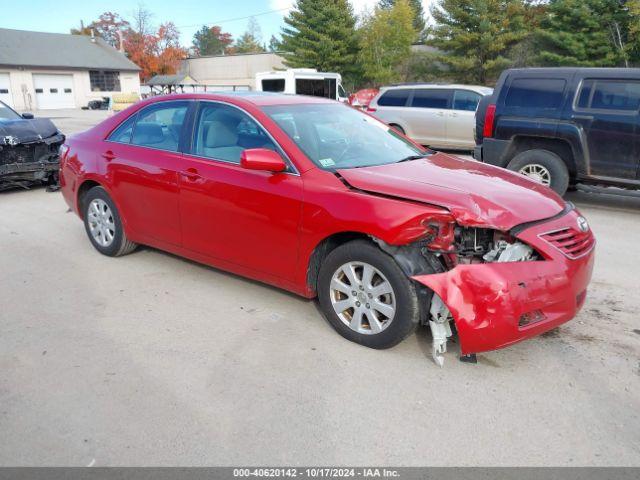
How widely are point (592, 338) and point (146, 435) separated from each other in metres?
3.00

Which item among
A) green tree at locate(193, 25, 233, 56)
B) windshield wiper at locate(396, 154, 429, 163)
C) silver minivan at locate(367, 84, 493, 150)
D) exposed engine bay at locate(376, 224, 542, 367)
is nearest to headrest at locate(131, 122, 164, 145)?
windshield wiper at locate(396, 154, 429, 163)

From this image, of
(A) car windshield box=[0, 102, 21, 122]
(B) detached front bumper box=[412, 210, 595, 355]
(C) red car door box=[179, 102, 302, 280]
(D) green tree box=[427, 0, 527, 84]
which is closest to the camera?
(B) detached front bumper box=[412, 210, 595, 355]

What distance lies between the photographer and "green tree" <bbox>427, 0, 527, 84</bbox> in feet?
107

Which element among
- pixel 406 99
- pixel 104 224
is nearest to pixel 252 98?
pixel 104 224

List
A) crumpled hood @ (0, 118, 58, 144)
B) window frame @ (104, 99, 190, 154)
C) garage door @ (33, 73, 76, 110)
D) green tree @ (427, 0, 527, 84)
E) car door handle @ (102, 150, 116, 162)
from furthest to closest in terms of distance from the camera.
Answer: garage door @ (33, 73, 76, 110)
green tree @ (427, 0, 527, 84)
crumpled hood @ (0, 118, 58, 144)
car door handle @ (102, 150, 116, 162)
window frame @ (104, 99, 190, 154)

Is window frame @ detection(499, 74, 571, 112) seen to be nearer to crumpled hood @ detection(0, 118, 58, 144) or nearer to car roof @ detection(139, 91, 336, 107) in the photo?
car roof @ detection(139, 91, 336, 107)

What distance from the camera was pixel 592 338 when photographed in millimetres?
3738

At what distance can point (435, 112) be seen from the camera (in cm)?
1329

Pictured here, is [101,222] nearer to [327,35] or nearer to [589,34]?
[589,34]

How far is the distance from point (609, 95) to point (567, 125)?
63 centimetres

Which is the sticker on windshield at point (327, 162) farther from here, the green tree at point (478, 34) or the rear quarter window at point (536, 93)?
the green tree at point (478, 34)

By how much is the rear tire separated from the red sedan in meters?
3.70

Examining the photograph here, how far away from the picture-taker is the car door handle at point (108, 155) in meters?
5.09

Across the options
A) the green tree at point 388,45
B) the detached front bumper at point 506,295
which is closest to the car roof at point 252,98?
the detached front bumper at point 506,295
